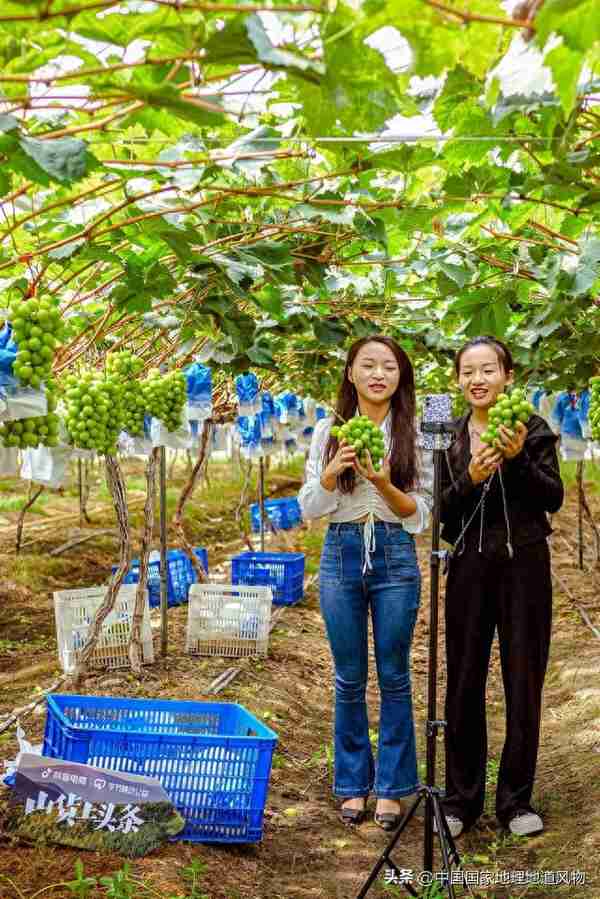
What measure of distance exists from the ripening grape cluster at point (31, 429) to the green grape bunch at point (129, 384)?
91 centimetres

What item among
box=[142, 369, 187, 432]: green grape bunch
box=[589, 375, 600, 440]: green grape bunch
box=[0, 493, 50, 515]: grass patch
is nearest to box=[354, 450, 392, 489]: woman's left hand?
box=[589, 375, 600, 440]: green grape bunch

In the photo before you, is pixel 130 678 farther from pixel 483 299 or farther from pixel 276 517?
pixel 276 517

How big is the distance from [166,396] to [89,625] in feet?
6.35

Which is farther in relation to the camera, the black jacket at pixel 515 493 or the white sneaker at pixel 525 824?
the white sneaker at pixel 525 824

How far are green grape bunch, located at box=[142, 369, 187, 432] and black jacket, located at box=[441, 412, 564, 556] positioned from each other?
4.34ft

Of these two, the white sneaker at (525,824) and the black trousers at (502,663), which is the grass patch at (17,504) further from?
the white sneaker at (525,824)

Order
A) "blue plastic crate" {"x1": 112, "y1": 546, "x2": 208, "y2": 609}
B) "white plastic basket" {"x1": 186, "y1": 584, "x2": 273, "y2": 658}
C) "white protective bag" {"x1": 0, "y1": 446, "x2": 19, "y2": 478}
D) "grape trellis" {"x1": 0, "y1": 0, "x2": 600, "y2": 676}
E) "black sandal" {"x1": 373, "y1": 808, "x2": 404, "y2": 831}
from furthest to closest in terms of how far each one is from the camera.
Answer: "blue plastic crate" {"x1": 112, "y1": 546, "x2": 208, "y2": 609}
"white plastic basket" {"x1": 186, "y1": 584, "x2": 273, "y2": 658}
"black sandal" {"x1": 373, "y1": 808, "x2": 404, "y2": 831}
"white protective bag" {"x1": 0, "y1": 446, "x2": 19, "y2": 478}
"grape trellis" {"x1": 0, "y1": 0, "x2": 600, "y2": 676}

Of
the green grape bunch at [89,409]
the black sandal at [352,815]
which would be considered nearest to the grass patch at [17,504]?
the green grape bunch at [89,409]

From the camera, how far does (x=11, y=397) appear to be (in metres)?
2.30

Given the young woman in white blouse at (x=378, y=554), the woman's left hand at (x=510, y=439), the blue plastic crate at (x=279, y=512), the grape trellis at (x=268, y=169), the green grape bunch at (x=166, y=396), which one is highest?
the grape trellis at (x=268, y=169)

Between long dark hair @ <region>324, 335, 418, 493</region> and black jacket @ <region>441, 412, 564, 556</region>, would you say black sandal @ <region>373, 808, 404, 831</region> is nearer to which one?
black jacket @ <region>441, 412, 564, 556</region>

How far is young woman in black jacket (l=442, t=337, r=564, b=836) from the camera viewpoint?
3.22 m

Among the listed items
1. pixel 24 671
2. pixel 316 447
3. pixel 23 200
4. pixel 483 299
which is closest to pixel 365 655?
pixel 316 447

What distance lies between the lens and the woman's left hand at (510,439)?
2.88m
